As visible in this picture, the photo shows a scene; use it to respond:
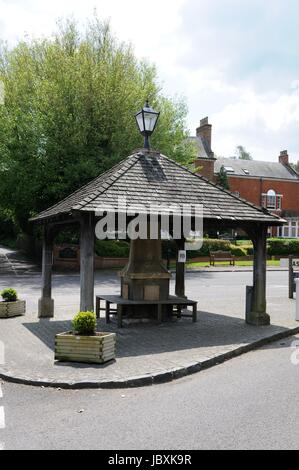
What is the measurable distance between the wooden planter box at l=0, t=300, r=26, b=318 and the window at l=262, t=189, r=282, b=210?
157ft

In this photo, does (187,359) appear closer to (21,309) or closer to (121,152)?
(21,309)

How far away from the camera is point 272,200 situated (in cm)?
5772

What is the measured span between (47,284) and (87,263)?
10.9 feet

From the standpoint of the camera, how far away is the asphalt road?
4672 mm

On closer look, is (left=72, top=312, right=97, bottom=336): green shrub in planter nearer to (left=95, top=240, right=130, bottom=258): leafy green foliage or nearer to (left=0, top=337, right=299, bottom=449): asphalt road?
(left=0, top=337, right=299, bottom=449): asphalt road

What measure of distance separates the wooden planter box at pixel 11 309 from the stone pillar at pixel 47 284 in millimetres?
591

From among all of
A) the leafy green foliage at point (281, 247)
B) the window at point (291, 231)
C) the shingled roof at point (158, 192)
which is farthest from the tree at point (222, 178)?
the shingled roof at point (158, 192)

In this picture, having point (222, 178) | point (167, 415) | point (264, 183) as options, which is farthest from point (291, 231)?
point (167, 415)

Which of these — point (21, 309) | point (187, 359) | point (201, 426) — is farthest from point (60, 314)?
point (201, 426)

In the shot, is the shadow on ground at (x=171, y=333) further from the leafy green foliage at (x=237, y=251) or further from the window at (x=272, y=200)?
the window at (x=272, y=200)

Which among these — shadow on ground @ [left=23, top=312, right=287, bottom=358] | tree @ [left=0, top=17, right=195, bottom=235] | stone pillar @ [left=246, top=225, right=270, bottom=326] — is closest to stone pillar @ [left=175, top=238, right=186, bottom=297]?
shadow on ground @ [left=23, top=312, right=287, bottom=358]

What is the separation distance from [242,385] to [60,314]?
7025 millimetres

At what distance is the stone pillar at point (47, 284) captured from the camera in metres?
12.3

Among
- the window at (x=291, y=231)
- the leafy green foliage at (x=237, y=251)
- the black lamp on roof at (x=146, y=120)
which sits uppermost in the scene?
the black lamp on roof at (x=146, y=120)
